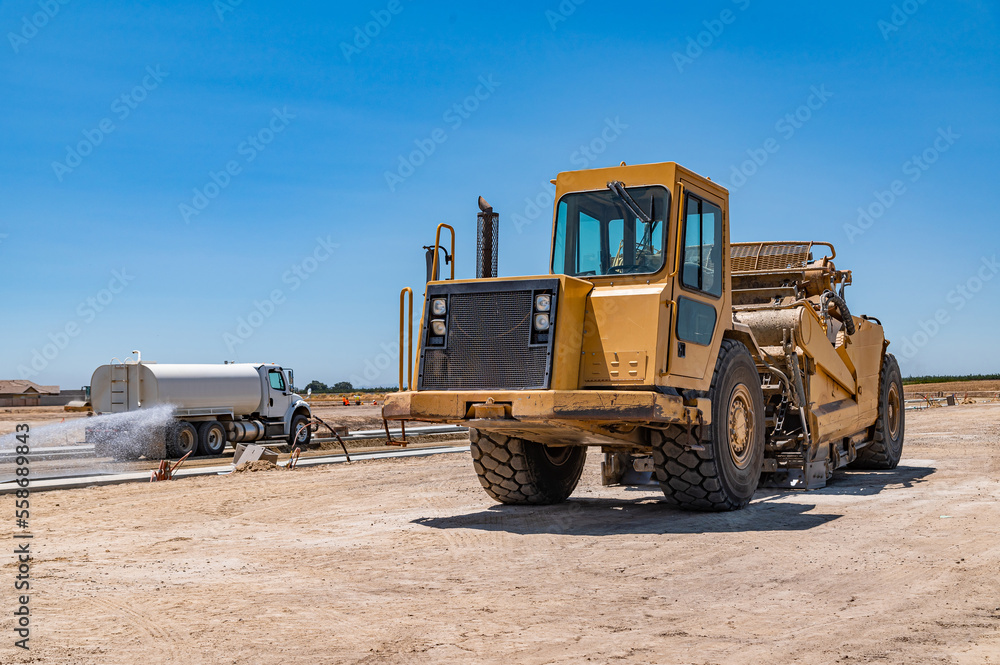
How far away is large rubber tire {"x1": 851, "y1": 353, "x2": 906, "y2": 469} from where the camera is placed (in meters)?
16.1

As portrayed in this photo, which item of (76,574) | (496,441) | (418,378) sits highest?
(418,378)

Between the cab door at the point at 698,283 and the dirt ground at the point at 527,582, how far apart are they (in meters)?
1.76

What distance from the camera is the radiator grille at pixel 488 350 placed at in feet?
31.4

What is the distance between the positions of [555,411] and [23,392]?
3037 inches

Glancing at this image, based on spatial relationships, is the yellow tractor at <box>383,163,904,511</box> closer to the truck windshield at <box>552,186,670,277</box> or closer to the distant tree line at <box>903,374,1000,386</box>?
the truck windshield at <box>552,186,670,277</box>

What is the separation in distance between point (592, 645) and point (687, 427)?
4809 millimetres

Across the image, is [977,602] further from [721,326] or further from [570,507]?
[570,507]

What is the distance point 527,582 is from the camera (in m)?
7.34

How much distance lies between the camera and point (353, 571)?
7.94m

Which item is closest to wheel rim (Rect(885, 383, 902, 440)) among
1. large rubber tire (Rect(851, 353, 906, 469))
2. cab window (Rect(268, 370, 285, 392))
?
large rubber tire (Rect(851, 353, 906, 469))

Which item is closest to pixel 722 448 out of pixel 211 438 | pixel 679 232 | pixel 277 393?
pixel 679 232

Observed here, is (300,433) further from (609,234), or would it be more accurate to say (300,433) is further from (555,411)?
(555,411)

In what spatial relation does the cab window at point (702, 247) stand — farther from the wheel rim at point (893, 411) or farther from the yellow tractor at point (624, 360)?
the wheel rim at point (893, 411)

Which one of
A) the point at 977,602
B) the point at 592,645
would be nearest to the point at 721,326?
the point at 977,602
